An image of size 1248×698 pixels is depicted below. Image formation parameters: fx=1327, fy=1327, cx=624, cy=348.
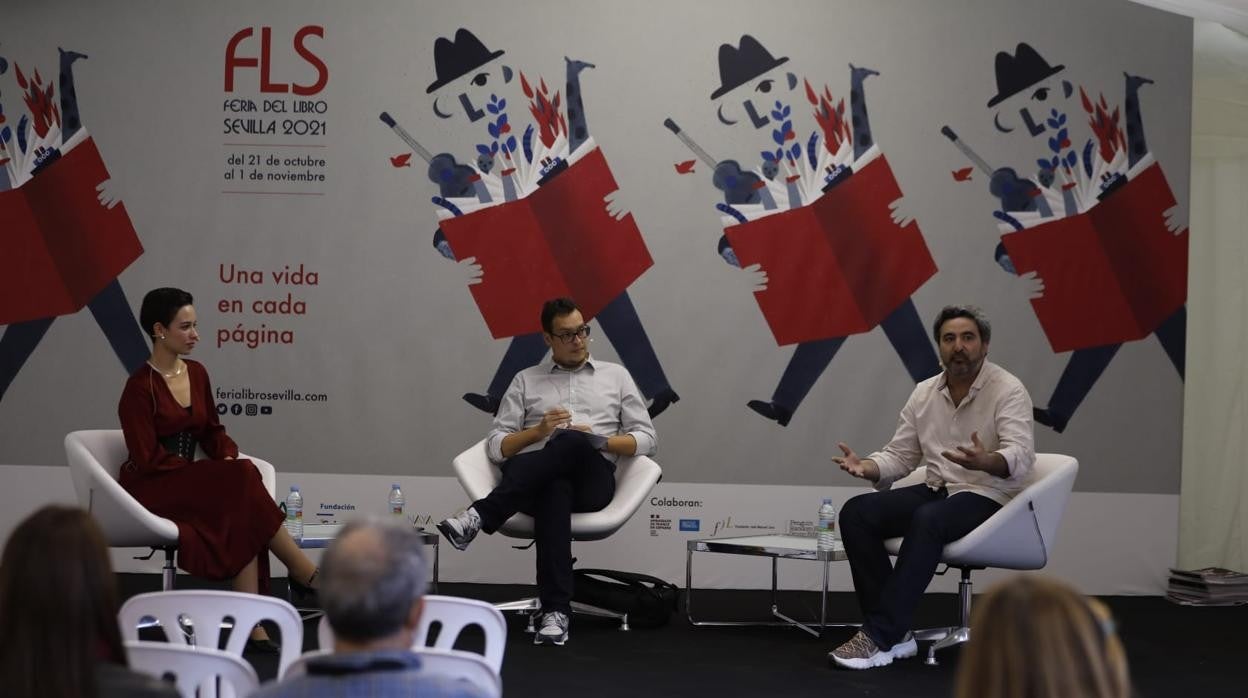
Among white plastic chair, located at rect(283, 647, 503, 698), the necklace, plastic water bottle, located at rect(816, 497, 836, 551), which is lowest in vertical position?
plastic water bottle, located at rect(816, 497, 836, 551)

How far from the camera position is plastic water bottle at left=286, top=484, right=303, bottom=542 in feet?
16.3

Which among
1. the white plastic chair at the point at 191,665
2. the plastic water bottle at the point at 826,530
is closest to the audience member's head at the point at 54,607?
the white plastic chair at the point at 191,665

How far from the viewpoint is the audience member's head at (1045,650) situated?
1.24m

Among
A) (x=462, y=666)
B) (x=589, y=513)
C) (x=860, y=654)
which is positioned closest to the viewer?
(x=462, y=666)

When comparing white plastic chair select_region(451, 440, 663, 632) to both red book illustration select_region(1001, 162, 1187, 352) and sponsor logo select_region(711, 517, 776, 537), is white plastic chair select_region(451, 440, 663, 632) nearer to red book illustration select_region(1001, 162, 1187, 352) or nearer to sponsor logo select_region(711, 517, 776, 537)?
sponsor logo select_region(711, 517, 776, 537)

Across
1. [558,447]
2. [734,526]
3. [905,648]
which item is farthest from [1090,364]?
[558,447]

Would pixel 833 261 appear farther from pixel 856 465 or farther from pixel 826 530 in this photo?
pixel 856 465

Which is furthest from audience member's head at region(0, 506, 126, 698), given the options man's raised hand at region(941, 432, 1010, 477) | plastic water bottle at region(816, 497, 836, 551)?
plastic water bottle at region(816, 497, 836, 551)

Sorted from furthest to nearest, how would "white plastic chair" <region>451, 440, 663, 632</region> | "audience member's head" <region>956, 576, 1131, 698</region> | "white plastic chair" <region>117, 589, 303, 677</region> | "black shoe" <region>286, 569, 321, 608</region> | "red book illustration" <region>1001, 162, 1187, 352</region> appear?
"red book illustration" <region>1001, 162, 1187, 352</region>
"white plastic chair" <region>451, 440, 663, 632</region>
"black shoe" <region>286, 569, 321, 608</region>
"white plastic chair" <region>117, 589, 303, 677</region>
"audience member's head" <region>956, 576, 1131, 698</region>

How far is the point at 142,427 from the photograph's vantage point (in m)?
4.43

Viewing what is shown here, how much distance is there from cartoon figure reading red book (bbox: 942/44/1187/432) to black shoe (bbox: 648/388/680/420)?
1663mm

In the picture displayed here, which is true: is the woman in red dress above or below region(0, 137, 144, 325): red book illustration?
below

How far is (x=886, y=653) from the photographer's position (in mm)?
4309

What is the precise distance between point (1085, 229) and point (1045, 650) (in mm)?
5389
